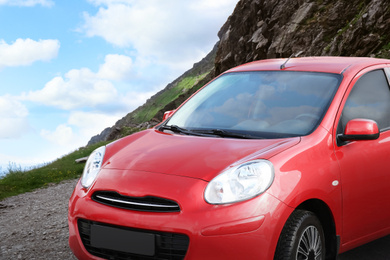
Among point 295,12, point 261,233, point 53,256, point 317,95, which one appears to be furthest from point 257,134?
point 295,12

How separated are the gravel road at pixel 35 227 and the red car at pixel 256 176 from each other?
70.1 inches

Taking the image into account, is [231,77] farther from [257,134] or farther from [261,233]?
[261,233]

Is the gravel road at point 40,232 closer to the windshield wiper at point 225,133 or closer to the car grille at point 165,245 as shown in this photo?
the windshield wiper at point 225,133

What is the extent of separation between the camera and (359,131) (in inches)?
146

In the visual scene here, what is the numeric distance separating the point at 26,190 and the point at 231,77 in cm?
825

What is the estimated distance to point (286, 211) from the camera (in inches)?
124

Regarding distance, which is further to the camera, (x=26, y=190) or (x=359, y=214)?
(x=26, y=190)

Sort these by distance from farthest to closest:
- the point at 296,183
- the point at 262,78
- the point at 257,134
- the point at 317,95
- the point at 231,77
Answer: the point at 231,77, the point at 262,78, the point at 317,95, the point at 257,134, the point at 296,183

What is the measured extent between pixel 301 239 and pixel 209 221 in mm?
689

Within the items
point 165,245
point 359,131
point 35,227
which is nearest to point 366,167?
point 359,131

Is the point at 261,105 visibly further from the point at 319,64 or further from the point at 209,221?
the point at 209,221

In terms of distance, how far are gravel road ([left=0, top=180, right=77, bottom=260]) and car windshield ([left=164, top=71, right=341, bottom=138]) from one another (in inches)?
74.7

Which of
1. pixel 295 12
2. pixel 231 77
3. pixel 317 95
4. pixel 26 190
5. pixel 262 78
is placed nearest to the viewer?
pixel 317 95

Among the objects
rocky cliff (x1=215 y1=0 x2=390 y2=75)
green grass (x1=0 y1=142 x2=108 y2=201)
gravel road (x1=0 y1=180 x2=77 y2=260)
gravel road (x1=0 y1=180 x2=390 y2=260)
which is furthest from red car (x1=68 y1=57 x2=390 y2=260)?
rocky cliff (x1=215 y1=0 x2=390 y2=75)
